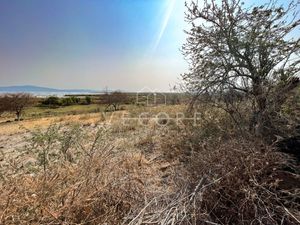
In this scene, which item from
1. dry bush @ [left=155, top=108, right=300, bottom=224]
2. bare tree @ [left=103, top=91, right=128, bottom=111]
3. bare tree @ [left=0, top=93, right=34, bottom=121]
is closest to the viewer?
dry bush @ [left=155, top=108, right=300, bottom=224]

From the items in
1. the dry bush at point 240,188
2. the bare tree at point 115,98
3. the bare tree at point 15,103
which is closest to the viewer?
the dry bush at point 240,188

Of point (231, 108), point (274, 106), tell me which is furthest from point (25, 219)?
point (231, 108)

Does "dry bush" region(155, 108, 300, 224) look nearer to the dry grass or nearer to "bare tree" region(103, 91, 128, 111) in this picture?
the dry grass

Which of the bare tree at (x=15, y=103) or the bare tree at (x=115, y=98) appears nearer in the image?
the bare tree at (x=15, y=103)

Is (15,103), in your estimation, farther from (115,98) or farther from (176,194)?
(176,194)

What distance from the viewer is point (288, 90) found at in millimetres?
4840

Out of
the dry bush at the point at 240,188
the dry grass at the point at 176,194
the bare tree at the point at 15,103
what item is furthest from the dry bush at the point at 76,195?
the bare tree at the point at 15,103

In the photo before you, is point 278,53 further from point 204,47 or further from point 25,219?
point 25,219

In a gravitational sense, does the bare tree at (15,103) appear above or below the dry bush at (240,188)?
below

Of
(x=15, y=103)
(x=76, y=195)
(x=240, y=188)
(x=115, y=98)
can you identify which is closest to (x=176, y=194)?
(x=240, y=188)

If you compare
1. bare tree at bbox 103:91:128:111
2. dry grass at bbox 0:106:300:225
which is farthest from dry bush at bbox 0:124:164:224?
bare tree at bbox 103:91:128:111

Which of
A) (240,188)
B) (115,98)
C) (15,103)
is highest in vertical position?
(240,188)

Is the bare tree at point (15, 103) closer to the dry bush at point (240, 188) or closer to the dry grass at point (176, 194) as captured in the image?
the dry grass at point (176, 194)

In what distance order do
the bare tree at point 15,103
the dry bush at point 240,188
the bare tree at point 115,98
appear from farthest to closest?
1. the bare tree at point 115,98
2. the bare tree at point 15,103
3. the dry bush at point 240,188
